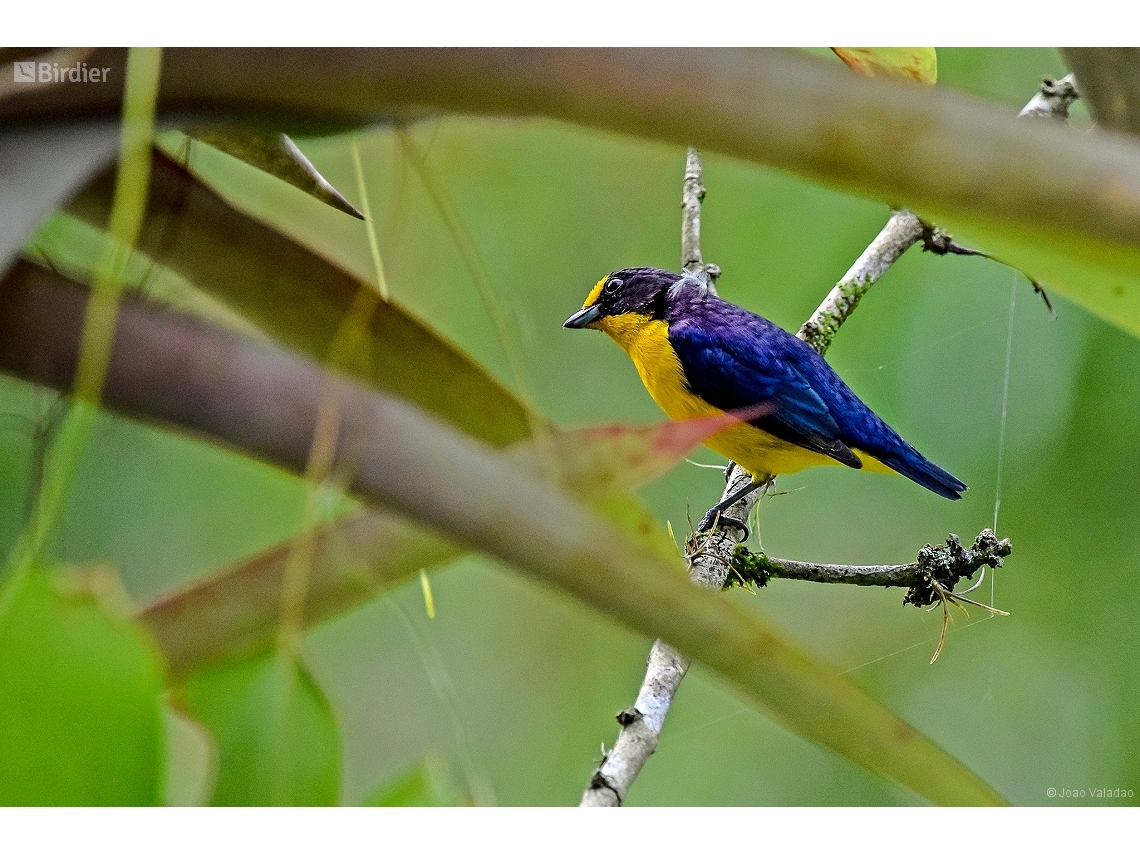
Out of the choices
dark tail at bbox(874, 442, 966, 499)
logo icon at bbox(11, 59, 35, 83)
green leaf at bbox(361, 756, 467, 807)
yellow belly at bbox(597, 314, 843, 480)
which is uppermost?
yellow belly at bbox(597, 314, 843, 480)

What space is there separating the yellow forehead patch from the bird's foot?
263 millimetres

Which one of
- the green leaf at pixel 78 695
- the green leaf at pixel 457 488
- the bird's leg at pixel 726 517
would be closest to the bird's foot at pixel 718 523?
the bird's leg at pixel 726 517

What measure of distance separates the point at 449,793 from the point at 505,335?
41 cm

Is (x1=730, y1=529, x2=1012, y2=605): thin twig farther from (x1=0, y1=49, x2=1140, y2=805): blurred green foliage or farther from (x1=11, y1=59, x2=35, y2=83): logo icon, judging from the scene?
(x1=11, y1=59, x2=35, y2=83): logo icon

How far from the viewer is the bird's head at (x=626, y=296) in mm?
1036

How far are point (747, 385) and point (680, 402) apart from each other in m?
0.14

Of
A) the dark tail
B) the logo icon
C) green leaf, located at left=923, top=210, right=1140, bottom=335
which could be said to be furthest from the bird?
the logo icon

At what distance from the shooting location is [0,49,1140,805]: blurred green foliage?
78 centimetres

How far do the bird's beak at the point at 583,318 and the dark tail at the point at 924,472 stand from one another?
35cm

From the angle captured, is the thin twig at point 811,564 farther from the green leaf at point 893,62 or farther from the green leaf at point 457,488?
the green leaf at point 457,488

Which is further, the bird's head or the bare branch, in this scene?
the bird's head

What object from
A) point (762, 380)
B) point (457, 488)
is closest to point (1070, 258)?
point (457, 488)
